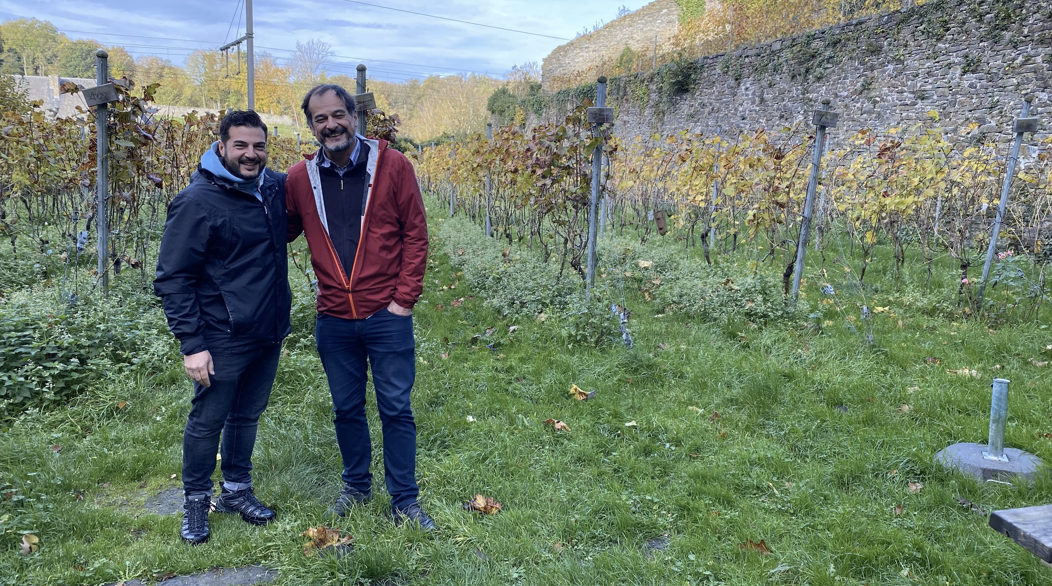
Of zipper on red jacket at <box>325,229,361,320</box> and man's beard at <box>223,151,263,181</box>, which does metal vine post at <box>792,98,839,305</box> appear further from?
man's beard at <box>223,151,263,181</box>

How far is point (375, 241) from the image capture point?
7.68 feet

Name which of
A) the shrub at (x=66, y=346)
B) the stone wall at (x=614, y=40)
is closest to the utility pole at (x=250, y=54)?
the shrub at (x=66, y=346)

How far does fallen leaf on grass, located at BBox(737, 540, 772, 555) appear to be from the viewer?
7.59 ft

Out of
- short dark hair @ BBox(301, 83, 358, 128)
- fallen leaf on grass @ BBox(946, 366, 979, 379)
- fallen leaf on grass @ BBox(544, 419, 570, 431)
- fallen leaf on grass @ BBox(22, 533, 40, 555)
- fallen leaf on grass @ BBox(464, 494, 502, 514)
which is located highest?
short dark hair @ BBox(301, 83, 358, 128)

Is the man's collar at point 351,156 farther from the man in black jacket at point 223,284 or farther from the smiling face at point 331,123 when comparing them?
the man in black jacket at point 223,284

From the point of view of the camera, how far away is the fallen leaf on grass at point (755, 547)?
2.31 metres

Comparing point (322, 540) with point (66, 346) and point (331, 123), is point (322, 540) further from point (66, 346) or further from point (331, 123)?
point (66, 346)

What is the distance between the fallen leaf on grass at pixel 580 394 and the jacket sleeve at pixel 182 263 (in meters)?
2.30

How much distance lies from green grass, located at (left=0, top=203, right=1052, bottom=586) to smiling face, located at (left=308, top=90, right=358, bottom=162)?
59.4 inches

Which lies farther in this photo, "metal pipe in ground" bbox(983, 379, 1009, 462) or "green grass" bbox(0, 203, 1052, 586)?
"metal pipe in ground" bbox(983, 379, 1009, 462)

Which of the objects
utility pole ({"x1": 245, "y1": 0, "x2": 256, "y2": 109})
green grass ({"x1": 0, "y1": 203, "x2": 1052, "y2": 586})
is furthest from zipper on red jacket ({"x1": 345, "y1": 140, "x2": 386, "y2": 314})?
utility pole ({"x1": 245, "y1": 0, "x2": 256, "y2": 109})

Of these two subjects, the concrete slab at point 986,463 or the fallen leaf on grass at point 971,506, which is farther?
the concrete slab at point 986,463

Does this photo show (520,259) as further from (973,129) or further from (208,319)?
(973,129)

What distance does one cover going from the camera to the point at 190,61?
50094mm
